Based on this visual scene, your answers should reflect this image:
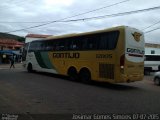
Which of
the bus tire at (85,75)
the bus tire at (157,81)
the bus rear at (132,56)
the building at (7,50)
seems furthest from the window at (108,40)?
the building at (7,50)

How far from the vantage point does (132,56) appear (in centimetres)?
1614

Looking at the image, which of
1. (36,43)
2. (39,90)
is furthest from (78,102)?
(36,43)

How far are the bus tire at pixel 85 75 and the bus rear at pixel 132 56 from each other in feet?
9.36

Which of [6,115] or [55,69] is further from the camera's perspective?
[55,69]

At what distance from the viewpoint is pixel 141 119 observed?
27.8ft

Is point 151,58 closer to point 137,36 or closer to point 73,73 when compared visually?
point 73,73

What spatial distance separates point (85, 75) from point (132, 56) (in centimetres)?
354

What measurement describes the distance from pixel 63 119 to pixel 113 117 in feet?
4.99

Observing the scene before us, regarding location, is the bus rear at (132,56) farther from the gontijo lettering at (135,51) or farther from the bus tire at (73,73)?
the bus tire at (73,73)

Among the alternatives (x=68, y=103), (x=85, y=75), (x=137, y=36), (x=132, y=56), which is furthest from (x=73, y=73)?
(x=68, y=103)

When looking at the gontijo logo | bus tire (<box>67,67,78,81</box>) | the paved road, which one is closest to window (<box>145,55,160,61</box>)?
bus tire (<box>67,67,78,81</box>)

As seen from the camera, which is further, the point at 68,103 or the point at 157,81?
the point at 157,81

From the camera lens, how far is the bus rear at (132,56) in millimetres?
15641

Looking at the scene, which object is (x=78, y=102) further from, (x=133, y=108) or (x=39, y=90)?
(x=39, y=90)
